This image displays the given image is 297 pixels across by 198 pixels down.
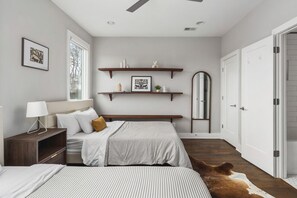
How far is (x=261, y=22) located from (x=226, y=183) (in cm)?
262

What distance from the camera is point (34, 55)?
2605 millimetres

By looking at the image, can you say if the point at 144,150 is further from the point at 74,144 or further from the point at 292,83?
the point at 292,83

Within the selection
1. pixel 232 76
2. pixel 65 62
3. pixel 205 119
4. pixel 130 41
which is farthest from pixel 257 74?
pixel 65 62

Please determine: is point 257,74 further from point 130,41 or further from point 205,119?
point 130,41

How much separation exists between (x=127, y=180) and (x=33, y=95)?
2056 mm

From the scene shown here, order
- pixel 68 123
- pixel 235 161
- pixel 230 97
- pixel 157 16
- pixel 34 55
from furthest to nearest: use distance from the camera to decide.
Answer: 1. pixel 230 97
2. pixel 157 16
3. pixel 235 161
4. pixel 68 123
5. pixel 34 55

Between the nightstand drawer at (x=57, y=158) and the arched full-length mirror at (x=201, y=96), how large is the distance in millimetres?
3353

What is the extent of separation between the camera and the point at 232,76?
430cm

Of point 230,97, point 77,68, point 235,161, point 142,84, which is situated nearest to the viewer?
point 235,161

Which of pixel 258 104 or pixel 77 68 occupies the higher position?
pixel 77 68

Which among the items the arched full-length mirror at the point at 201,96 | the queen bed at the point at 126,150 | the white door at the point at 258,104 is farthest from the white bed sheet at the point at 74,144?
the arched full-length mirror at the point at 201,96

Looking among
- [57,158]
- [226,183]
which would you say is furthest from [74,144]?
[226,183]

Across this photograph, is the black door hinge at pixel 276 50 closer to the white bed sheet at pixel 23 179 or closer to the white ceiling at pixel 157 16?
the white ceiling at pixel 157 16

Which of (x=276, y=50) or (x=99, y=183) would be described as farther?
(x=276, y=50)
